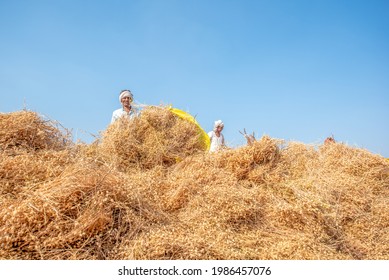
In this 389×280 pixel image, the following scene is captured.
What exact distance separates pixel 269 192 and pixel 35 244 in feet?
9.39

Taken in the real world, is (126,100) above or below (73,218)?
above

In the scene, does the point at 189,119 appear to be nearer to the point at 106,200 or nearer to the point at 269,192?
the point at 269,192

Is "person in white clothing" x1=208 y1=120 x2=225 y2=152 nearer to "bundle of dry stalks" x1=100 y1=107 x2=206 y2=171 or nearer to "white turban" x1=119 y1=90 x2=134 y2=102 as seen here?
"bundle of dry stalks" x1=100 y1=107 x2=206 y2=171

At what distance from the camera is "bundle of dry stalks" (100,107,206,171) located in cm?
588

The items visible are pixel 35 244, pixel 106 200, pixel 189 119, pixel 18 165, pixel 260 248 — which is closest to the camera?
pixel 35 244

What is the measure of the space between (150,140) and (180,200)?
2231 mm

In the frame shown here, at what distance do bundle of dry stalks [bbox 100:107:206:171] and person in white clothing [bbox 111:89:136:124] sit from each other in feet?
0.99

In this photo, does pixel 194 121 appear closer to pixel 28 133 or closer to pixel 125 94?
pixel 125 94

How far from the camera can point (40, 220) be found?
2994mm

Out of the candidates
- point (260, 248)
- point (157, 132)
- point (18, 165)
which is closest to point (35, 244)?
point (18, 165)

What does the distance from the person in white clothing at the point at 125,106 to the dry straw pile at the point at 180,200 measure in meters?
0.60

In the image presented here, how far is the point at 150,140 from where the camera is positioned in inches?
246

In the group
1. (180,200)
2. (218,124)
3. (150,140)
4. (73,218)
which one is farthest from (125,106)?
(73,218)

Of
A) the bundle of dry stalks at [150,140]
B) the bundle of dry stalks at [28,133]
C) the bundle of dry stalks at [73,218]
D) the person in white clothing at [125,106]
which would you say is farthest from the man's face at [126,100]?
the bundle of dry stalks at [73,218]
